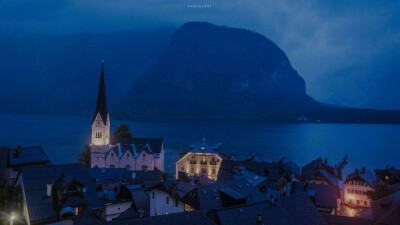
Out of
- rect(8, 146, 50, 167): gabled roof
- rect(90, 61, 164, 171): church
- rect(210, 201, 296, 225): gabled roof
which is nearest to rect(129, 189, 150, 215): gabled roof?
rect(8, 146, 50, 167): gabled roof

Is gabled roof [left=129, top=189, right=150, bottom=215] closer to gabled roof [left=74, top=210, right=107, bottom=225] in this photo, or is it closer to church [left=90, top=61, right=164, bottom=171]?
gabled roof [left=74, top=210, right=107, bottom=225]

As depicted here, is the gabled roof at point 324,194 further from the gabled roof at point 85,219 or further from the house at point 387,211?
the gabled roof at point 85,219

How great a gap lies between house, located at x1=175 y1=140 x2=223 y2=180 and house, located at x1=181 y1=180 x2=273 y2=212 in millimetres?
27541

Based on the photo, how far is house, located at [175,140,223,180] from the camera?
59062mm

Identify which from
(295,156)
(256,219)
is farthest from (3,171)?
(295,156)

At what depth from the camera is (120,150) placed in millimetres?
65062

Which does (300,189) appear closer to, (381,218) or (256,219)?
(381,218)

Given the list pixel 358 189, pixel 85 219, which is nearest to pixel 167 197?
pixel 85 219

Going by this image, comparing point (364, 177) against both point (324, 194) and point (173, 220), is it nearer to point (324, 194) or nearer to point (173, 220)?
point (324, 194)

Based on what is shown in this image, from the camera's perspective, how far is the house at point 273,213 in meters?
21.2

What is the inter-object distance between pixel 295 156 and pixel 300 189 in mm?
85436

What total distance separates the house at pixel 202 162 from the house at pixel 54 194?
31.3 m

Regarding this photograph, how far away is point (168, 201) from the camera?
32.5 metres

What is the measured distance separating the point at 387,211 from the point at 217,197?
48.3ft
